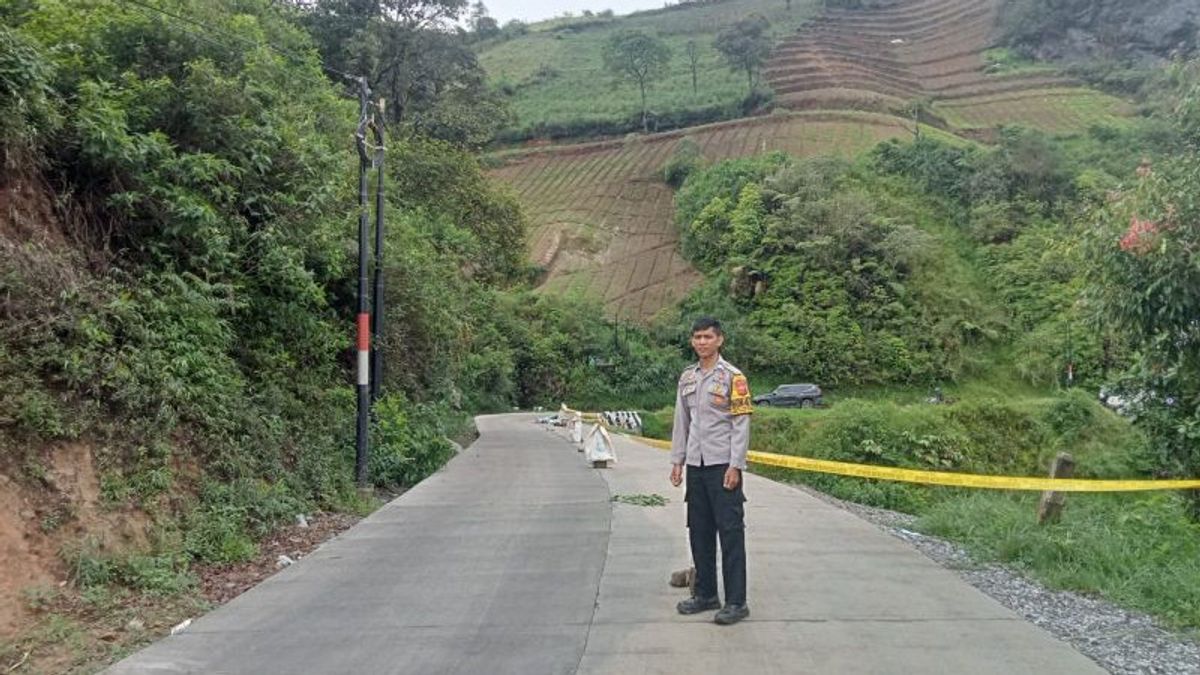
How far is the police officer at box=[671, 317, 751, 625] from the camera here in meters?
5.25

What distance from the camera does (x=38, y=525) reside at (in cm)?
619

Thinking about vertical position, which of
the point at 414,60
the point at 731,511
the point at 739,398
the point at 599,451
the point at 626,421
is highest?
the point at 414,60

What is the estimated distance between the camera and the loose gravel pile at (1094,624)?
182 inches

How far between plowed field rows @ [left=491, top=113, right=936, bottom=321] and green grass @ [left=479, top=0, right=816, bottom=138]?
6.72 metres

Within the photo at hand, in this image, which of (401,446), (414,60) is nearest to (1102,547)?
(401,446)

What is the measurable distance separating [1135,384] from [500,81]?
94.7 meters

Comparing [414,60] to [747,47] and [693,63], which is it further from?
[693,63]

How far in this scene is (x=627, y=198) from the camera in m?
63.4

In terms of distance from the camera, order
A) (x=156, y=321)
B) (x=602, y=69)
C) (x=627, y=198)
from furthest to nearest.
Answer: (x=602, y=69), (x=627, y=198), (x=156, y=321)

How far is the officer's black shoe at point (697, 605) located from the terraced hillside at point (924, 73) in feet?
229

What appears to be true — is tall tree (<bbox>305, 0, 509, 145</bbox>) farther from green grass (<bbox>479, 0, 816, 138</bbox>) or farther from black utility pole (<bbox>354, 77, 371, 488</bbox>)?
green grass (<bbox>479, 0, 816, 138</bbox>)

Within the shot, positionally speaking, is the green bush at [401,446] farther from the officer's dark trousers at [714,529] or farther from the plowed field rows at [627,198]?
the plowed field rows at [627,198]

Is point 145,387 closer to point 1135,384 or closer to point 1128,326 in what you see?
point 1128,326

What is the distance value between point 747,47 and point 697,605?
79428 mm
